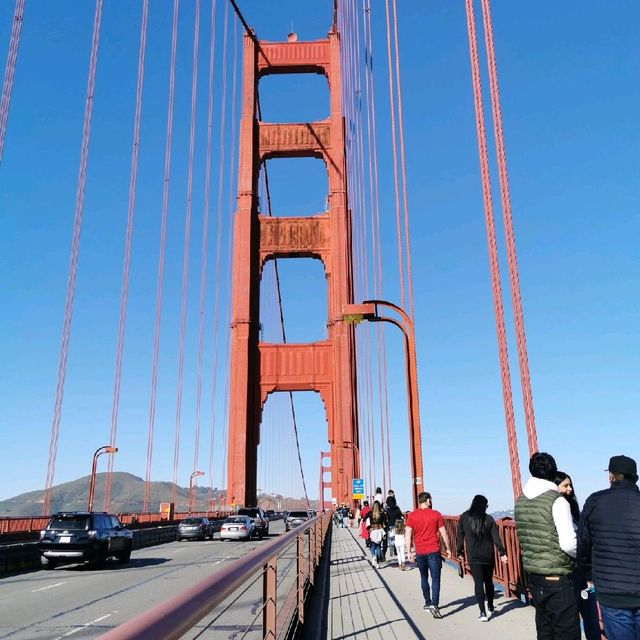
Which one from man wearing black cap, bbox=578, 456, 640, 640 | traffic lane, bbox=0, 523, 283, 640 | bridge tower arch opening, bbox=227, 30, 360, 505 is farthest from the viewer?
bridge tower arch opening, bbox=227, 30, 360, 505

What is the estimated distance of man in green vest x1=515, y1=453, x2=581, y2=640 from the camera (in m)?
4.24

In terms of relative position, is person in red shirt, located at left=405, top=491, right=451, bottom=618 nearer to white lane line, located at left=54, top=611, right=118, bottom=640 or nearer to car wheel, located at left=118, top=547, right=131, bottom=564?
white lane line, located at left=54, top=611, right=118, bottom=640

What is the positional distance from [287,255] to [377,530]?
31888 millimetres

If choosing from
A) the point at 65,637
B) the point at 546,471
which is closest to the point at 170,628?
the point at 546,471

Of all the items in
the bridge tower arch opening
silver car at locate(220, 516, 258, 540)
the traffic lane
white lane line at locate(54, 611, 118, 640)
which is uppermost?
the bridge tower arch opening

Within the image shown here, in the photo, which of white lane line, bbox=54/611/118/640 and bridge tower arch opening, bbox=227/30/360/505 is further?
bridge tower arch opening, bbox=227/30/360/505

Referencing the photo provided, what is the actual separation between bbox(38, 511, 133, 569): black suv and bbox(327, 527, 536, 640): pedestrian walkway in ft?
23.6

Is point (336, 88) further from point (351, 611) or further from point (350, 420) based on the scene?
point (351, 611)

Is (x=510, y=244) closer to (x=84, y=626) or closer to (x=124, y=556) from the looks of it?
(x=84, y=626)

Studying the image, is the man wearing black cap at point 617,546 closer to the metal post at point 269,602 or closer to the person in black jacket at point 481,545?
the metal post at point 269,602

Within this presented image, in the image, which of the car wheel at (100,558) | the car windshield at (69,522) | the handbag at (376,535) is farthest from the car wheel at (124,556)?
the handbag at (376,535)

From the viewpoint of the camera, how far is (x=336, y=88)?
4688cm

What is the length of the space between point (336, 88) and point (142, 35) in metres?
21.9

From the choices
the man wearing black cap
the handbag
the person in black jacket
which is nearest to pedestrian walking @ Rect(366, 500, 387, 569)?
the handbag
